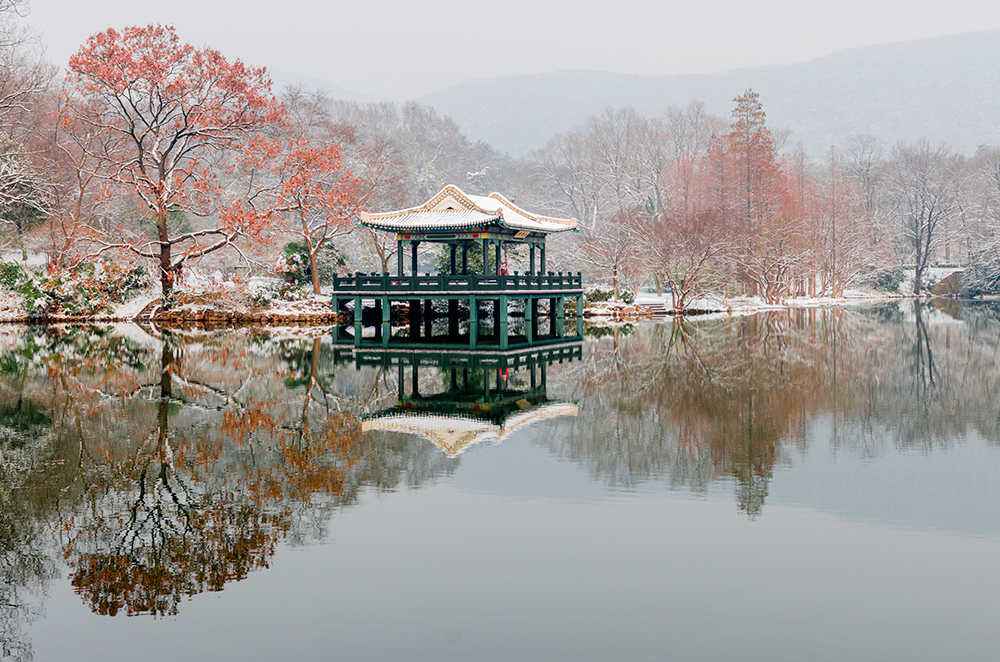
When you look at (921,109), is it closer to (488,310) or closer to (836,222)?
(836,222)

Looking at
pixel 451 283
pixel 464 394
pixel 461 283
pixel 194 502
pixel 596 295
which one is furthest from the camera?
pixel 596 295

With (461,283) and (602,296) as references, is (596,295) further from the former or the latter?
(461,283)

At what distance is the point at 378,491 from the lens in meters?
8.05

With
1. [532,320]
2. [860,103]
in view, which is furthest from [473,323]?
[860,103]

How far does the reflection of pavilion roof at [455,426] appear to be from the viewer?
1051 centimetres

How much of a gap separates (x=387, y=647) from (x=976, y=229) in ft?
209

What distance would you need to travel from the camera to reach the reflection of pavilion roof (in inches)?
414

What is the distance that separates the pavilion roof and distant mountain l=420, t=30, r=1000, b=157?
149556 millimetres

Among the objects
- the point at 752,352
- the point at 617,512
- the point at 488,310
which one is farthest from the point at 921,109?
the point at 617,512

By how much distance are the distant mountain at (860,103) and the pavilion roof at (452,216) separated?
491 ft

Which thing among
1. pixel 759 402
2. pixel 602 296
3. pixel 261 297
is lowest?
pixel 759 402

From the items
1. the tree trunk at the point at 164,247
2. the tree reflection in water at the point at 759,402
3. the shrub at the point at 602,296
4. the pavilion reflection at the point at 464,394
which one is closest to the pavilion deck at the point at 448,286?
the tree reflection in water at the point at 759,402

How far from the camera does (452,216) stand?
91.8 feet

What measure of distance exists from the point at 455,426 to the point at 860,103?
18617 cm
